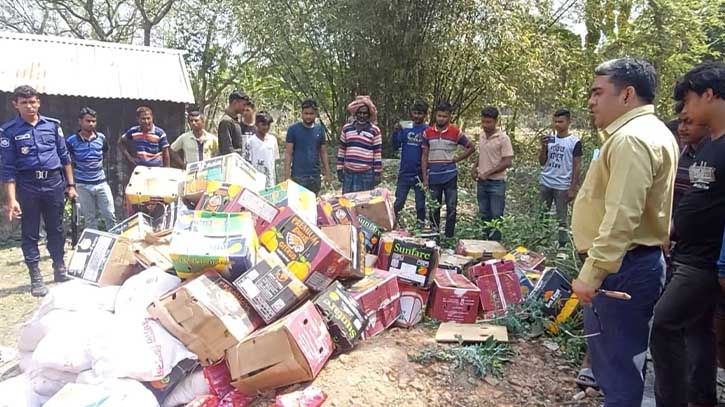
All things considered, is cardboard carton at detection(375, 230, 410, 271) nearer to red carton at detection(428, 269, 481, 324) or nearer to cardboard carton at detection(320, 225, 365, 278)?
cardboard carton at detection(320, 225, 365, 278)

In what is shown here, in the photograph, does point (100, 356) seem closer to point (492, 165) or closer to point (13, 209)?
point (13, 209)

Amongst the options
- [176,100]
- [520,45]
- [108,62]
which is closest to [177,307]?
[176,100]

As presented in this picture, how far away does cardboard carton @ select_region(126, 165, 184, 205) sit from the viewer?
4215 mm

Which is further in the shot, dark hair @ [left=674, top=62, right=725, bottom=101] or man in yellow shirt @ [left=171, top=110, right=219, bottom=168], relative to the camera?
man in yellow shirt @ [left=171, top=110, right=219, bottom=168]

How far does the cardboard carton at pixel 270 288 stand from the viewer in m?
2.73

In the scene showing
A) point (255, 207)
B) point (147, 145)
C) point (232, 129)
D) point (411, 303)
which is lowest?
point (411, 303)

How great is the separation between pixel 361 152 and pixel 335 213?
151cm

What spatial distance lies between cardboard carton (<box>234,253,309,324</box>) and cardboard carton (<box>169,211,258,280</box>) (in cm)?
9

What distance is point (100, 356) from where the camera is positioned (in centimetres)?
254

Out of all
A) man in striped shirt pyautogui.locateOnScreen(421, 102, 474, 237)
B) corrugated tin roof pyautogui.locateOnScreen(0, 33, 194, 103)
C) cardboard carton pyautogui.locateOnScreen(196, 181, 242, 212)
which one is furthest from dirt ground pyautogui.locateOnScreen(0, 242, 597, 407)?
corrugated tin roof pyautogui.locateOnScreen(0, 33, 194, 103)

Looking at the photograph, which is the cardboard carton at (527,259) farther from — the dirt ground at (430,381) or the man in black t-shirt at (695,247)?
the man in black t-shirt at (695,247)

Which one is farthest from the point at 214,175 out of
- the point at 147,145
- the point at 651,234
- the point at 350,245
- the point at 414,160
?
the point at 651,234

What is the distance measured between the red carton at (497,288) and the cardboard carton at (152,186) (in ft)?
7.78

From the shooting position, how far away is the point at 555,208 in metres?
5.20
